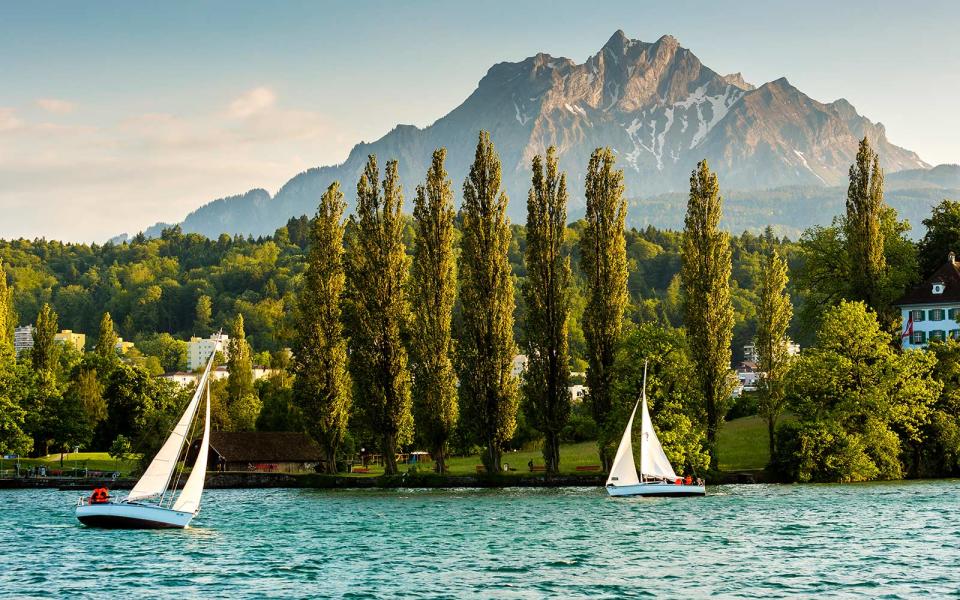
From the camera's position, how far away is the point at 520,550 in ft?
147

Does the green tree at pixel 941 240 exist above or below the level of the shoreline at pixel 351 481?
above

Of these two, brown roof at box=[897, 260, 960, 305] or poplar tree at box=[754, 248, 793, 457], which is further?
brown roof at box=[897, 260, 960, 305]

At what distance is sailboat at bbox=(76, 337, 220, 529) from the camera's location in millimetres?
51781

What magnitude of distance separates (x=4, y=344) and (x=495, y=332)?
1982 inches

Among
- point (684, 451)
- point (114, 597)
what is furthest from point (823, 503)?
point (114, 597)

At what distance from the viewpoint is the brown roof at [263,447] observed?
366ft

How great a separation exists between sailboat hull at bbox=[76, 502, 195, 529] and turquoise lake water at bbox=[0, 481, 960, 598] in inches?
29.4

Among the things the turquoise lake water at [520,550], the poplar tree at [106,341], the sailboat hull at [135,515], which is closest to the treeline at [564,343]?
the turquoise lake water at [520,550]

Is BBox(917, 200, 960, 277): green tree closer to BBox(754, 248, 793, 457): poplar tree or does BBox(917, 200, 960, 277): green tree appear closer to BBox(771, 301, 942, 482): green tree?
BBox(754, 248, 793, 457): poplar tree

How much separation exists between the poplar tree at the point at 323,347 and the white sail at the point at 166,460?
38.7 m

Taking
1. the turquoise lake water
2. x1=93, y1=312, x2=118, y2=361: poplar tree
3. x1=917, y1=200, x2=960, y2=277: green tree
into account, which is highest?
x1=917, y1=200, x2=960, y2=277: green tree

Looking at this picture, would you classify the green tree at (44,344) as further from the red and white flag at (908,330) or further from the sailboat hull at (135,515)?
the red and white flag at (908,330)

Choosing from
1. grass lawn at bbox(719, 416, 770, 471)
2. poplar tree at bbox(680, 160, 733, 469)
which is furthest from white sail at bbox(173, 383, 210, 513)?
grass lawn at bbox(719, 416, 770, 471)

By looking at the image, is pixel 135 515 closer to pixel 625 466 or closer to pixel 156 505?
pixel 156 505
